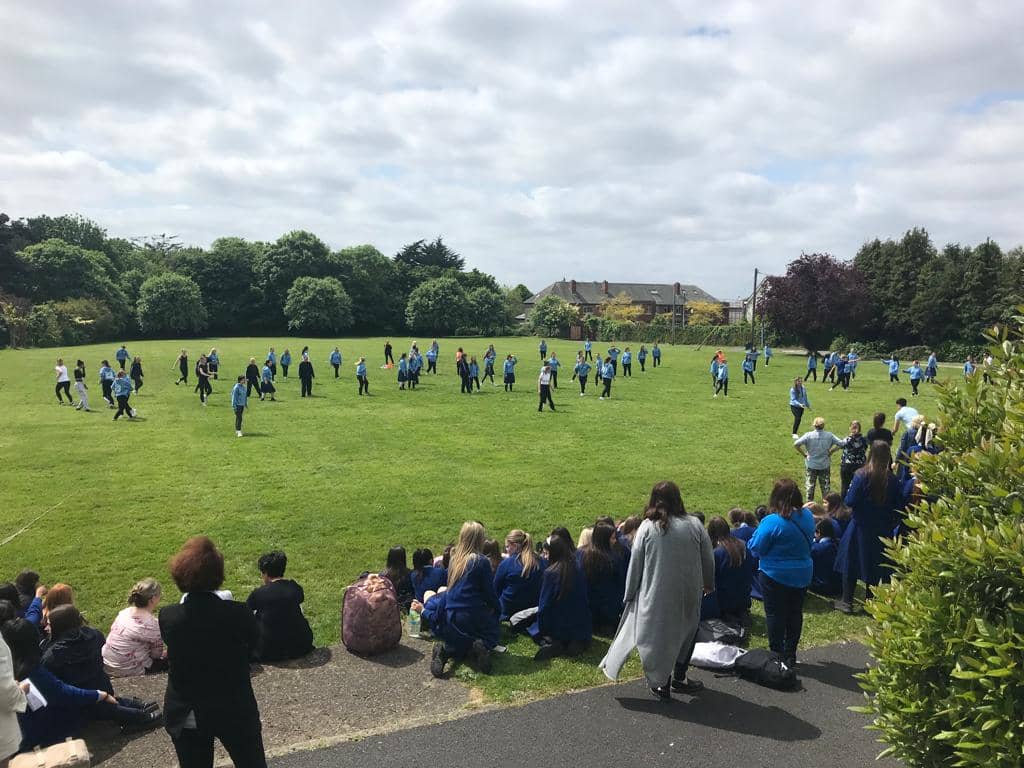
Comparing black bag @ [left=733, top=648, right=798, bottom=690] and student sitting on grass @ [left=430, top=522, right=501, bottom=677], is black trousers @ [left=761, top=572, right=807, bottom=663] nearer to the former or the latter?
black bag @ [left=733, top=648, right=798, bottom=690]

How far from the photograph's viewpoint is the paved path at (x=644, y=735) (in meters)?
4.73

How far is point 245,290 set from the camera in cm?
7675

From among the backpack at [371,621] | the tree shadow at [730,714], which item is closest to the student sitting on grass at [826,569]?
the tree shadow at [730,714]

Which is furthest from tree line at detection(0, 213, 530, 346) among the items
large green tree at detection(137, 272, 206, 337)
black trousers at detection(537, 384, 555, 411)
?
black trousers at detection(537, 384, 555, 411)

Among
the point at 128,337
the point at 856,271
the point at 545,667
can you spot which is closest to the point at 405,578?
the point at 545,667

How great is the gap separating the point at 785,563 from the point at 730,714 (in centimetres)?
131

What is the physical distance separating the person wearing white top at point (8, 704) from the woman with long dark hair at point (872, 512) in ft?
23.6

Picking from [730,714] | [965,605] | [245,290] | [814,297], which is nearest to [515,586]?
[730,714]

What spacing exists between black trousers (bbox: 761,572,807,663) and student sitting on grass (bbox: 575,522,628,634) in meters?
1.50

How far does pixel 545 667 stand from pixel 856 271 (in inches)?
2309

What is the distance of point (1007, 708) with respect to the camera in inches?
109

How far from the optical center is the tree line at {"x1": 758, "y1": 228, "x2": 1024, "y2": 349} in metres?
53.3

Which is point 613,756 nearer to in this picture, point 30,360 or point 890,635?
point 890,635

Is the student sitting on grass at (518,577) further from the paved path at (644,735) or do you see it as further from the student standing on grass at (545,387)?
the student standing on grass at (545,387)
